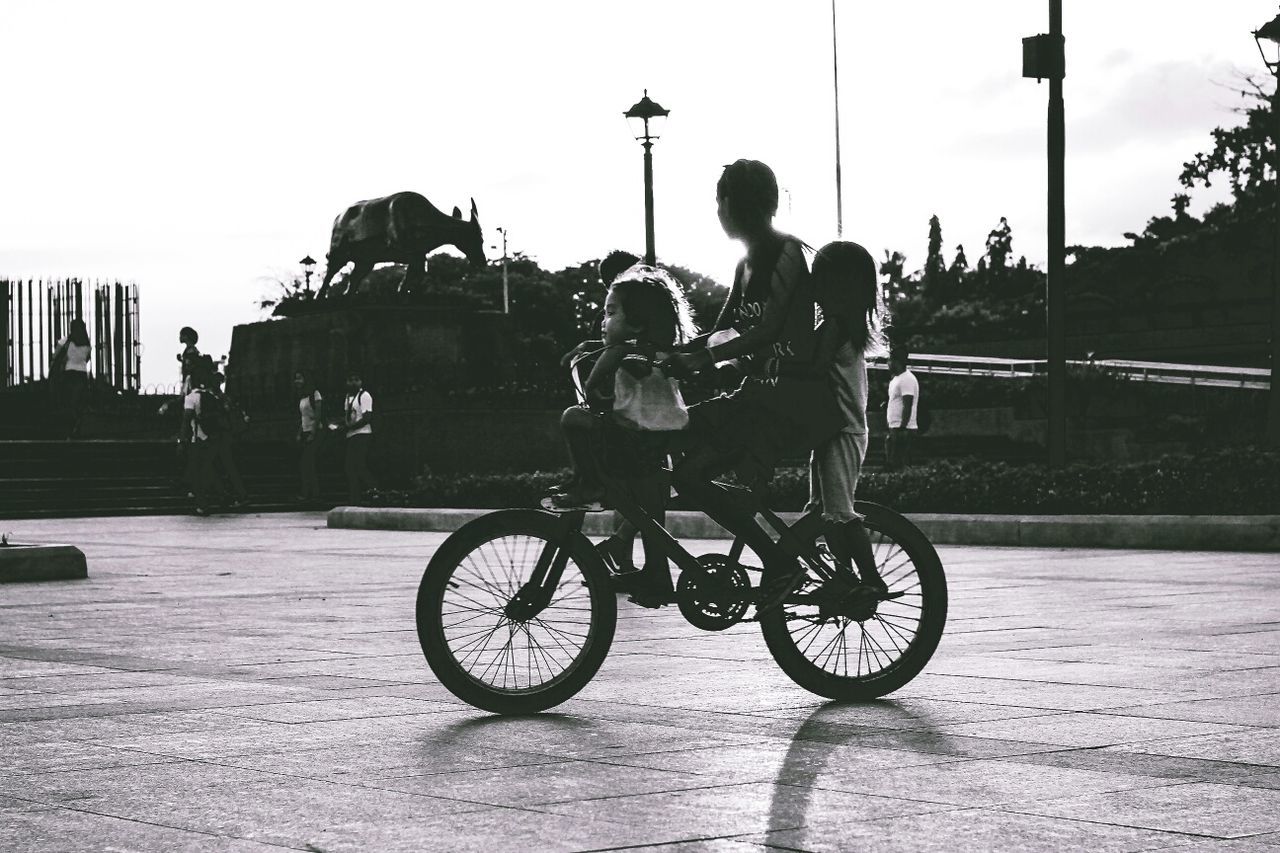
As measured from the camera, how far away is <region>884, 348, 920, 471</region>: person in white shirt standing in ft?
65.9

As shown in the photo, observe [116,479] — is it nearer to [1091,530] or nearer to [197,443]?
[197,443]

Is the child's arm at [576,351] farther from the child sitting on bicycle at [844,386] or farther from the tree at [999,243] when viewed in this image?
the tree at [999,243]

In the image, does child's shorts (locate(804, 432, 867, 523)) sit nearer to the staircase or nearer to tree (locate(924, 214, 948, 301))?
the staircase

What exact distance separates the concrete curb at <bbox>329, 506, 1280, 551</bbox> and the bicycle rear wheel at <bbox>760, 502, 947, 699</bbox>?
765cm

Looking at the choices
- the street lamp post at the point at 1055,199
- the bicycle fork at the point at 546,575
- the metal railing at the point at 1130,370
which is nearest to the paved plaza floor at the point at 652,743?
the bicycle fork at the point at 546,575

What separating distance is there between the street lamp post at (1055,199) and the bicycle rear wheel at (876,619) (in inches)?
455

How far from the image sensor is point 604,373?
6.63m

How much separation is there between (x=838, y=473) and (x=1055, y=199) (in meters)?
12.4

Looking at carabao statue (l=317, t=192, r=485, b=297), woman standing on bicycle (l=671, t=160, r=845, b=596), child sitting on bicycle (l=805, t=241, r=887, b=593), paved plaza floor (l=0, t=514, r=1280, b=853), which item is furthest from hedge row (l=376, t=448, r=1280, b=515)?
carabao statue (l=317, t=192, r=485, b=297)

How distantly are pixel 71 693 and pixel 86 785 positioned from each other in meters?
1.95

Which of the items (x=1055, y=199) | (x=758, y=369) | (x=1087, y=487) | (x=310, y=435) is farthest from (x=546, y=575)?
Answer: (x=310, y=435)

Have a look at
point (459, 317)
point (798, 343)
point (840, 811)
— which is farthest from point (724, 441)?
point (459, 317)

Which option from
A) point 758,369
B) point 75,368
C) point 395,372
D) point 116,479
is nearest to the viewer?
point 758,369

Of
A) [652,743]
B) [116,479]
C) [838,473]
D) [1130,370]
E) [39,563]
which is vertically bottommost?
[652,743]
